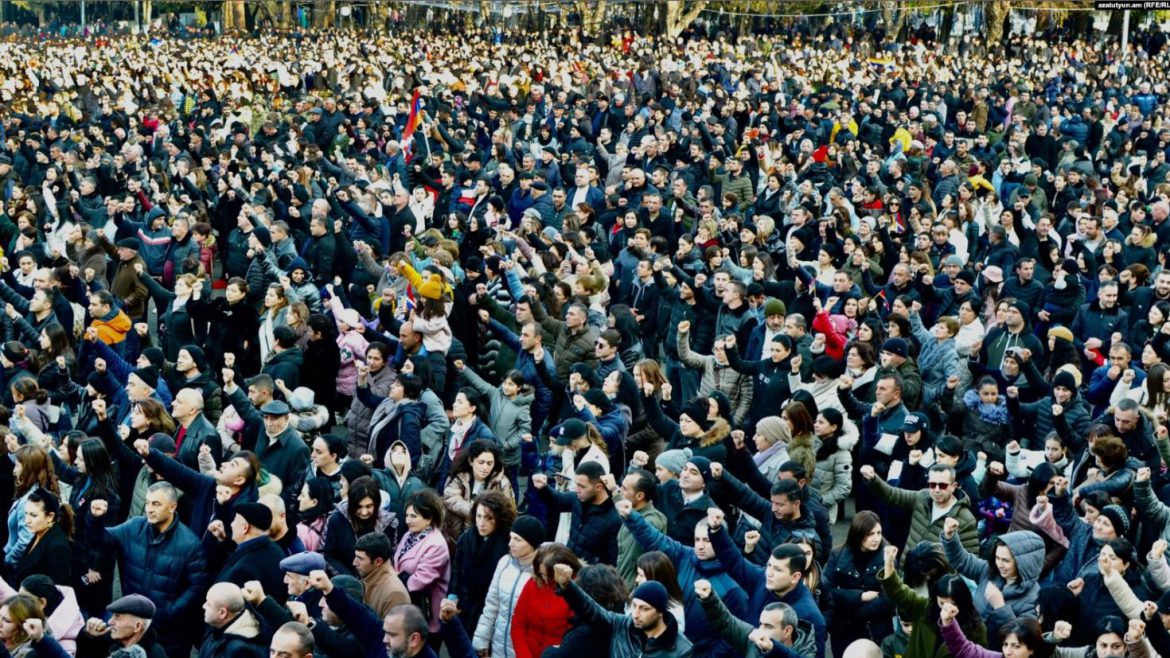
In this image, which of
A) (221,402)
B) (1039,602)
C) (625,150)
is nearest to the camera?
(1039,602)

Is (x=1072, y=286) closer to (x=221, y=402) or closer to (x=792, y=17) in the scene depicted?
(x=221, y=402)

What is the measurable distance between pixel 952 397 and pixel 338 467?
12.6 ft

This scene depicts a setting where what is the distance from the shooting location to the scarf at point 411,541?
7.44m

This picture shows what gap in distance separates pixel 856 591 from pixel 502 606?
148cm

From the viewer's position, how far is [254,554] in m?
7.04

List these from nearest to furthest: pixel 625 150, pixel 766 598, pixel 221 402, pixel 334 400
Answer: pixel 766 598 < pixel 221 402 < pixel 334 400 < pixel 625 150

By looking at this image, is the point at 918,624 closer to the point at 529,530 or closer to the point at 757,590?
the point at 757,590

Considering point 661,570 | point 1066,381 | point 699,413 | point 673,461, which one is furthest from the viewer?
point 1066,381

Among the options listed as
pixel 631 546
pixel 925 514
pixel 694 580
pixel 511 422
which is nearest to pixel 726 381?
pixel 511 422

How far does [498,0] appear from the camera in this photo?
51.4 m

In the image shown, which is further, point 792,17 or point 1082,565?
point 792,17

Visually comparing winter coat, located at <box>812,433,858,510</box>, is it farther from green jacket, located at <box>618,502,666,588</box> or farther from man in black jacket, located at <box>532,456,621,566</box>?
man in black jacket, located at <box>532,456,621,566</box>

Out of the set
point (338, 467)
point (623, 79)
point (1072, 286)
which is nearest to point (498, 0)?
point (623, 79)

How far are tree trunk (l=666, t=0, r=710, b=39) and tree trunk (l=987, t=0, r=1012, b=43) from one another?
807 cm
